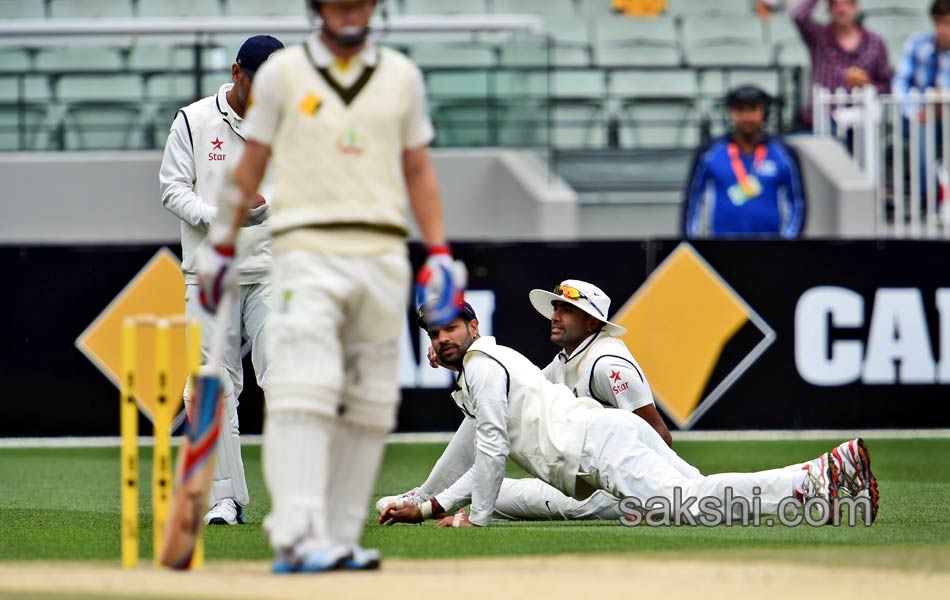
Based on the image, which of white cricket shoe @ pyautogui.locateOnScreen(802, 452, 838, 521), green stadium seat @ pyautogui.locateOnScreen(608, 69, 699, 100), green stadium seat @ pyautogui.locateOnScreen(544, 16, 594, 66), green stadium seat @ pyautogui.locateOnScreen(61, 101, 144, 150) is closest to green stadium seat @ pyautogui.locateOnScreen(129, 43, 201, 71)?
green stadium seat @ pyautogui.locateOnScreen(61, 101, 144, 150)

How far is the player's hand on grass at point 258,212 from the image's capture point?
26.1 ft

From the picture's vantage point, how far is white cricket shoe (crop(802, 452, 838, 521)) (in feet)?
26.0

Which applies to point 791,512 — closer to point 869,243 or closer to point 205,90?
point 869,243

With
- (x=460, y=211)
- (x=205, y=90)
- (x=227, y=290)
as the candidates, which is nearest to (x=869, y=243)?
(x=460, y=211)

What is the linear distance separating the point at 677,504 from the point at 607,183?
866 cm

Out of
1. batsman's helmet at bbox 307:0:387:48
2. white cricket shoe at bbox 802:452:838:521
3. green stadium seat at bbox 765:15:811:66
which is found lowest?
white cricket shoe at bbox 802:452:838:521

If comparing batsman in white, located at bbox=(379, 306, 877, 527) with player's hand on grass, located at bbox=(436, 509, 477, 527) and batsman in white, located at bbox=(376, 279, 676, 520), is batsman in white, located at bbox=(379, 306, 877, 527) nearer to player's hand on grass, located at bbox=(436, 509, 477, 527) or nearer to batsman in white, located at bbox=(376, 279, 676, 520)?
player's hand on grass, located at bbox=(436, 509, 477, 527)

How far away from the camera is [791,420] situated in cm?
1345

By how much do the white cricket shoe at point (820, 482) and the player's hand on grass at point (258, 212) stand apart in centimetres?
275

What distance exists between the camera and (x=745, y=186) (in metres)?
13.7

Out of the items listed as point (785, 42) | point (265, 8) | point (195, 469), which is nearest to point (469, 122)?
point (265, 8)

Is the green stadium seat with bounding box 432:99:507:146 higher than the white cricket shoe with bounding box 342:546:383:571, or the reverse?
the green stadium seat with bounding box 432:99:507:146

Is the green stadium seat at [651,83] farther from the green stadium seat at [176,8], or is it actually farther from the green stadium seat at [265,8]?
the green stadium seat at [176,8]

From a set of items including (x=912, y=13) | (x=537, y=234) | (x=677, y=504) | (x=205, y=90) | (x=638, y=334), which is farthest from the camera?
(x=912, y=13)
